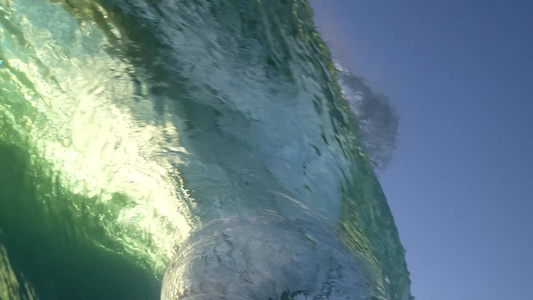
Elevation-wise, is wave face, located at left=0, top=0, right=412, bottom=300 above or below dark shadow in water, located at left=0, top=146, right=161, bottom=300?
above

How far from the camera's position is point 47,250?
1091 cm

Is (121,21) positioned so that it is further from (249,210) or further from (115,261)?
(115,261)

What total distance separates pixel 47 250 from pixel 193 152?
601 centimetres

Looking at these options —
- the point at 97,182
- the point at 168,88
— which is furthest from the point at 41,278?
the point at 168,88

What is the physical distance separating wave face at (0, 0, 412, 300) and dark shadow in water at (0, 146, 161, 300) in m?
0.06

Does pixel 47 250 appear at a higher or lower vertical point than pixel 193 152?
lower

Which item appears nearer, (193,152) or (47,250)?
(193,152)

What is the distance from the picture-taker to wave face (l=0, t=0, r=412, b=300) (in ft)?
21.5

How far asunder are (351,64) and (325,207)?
12.1 feet

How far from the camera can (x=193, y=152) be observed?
8.56 m

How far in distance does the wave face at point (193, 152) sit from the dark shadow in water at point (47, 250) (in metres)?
0.06

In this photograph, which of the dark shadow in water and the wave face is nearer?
the wave face

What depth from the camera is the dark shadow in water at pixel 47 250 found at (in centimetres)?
958

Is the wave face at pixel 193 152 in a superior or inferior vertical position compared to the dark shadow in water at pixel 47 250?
superior
